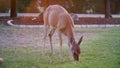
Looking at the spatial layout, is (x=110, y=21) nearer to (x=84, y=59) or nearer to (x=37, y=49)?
(x=37, y=49)

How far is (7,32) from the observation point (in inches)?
738

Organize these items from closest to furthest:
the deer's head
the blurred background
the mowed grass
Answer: the deer's head
the mowed grass
the blurred background

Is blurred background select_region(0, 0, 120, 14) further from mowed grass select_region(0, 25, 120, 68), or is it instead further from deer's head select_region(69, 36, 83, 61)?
deer's head select_region(69, 36, 83, 61)

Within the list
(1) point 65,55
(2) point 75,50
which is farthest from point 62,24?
(2) point 75,50

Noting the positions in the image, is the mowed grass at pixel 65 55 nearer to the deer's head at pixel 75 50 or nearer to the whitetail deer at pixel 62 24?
the deer's head at pixel 75 50

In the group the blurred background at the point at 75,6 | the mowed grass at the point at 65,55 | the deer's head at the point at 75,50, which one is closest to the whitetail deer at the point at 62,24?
the deer's head at the point at 75,50

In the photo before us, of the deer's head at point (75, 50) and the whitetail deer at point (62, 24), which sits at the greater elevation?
the whitetail deer at point (62, 24)

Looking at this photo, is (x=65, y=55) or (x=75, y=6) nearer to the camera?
(x=65, y=55)

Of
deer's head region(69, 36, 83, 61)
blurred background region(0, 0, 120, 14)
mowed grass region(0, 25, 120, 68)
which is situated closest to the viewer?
deer's head region(69, 36, 83, 61)

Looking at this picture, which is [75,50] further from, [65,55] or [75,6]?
[75,6]

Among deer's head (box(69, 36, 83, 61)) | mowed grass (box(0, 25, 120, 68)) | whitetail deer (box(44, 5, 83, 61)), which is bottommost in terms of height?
mowed grass (box(0, 25, 120, 68))

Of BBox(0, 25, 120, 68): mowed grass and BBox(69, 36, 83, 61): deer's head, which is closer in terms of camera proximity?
BBox(69, 36, 83, 61): deer's head

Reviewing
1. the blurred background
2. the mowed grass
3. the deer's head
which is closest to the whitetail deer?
the deer's head

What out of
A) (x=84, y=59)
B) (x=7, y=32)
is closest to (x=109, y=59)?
(x=84, y=59)
